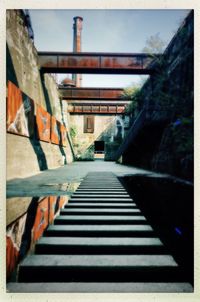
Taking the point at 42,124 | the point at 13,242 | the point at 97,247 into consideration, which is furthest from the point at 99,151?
the point at 97,247

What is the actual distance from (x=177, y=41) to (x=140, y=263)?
7.68m

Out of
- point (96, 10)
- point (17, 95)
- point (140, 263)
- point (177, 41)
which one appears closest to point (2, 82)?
point (96, 10)

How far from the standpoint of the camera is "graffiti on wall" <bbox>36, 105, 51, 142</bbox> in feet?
29.6

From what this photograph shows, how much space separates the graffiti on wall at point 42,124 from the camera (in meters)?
9.01

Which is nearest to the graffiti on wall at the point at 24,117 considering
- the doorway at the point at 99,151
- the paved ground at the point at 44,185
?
the paved ground at the point at 44,185

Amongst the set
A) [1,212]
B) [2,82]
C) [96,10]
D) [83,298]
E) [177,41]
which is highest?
[177,41]

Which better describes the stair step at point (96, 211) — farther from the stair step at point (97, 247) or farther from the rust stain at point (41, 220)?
the stair step at point (97, 247)

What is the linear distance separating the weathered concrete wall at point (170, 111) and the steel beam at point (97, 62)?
75cm

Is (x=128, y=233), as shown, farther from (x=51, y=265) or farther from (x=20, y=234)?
(x=20, y=234)

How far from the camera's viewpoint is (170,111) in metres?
7.14

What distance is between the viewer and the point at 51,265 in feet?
5.36

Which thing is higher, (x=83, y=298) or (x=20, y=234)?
(x=20, y=234)

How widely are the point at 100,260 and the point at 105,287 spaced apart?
24 cm

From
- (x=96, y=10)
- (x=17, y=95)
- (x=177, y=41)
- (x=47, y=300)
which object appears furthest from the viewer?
(x=177, y=41)
